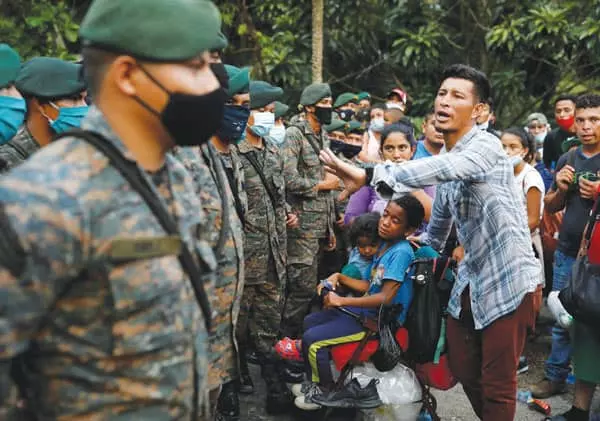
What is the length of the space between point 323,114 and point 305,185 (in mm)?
786

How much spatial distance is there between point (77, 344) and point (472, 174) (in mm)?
2072

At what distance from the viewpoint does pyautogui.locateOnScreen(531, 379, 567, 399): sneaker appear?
4.47 m

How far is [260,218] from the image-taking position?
4492 millimetres

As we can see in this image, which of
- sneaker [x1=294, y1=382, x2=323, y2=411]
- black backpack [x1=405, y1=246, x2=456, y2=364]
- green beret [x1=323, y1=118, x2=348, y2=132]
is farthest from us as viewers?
green beret [x1=323, y1=118, x2=348, y2=132]

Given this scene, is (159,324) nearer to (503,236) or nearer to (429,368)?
(503,236)

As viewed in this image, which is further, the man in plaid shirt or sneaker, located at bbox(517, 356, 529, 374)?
sneaker, located at bbox(517, 356, 529, 374)

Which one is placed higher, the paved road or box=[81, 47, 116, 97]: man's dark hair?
box=[81, 47, 116, 97]: man's dark hair

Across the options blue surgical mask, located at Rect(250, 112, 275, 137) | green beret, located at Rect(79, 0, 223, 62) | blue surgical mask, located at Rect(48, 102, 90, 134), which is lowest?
blue surgical mask, located at Rect(250, 112, 275, 137)

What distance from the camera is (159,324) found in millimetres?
1406

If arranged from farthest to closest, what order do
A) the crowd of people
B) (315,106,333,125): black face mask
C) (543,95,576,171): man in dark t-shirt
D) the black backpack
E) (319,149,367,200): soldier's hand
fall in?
(543,95,576,171): man in dark t-shirt < (315,106,333,125): black face mask < the black backpack < (319,149,367,200): soldier's hand < the crowd of people

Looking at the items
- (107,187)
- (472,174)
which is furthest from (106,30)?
(472,174)

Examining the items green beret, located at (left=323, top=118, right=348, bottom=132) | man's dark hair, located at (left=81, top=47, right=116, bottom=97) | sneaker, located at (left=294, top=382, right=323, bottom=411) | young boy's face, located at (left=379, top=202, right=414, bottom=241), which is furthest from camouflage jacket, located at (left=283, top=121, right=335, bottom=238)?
man's dark hair, located at (left=81, top=47, right=116, bottom=97)

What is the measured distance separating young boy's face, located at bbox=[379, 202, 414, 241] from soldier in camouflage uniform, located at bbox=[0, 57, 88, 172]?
5.76 feet

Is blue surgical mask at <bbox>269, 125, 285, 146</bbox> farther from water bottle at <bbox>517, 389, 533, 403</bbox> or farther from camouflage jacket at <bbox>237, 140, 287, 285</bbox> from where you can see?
water bottle at <bbox>517, 389, 533, 403</bbox>
